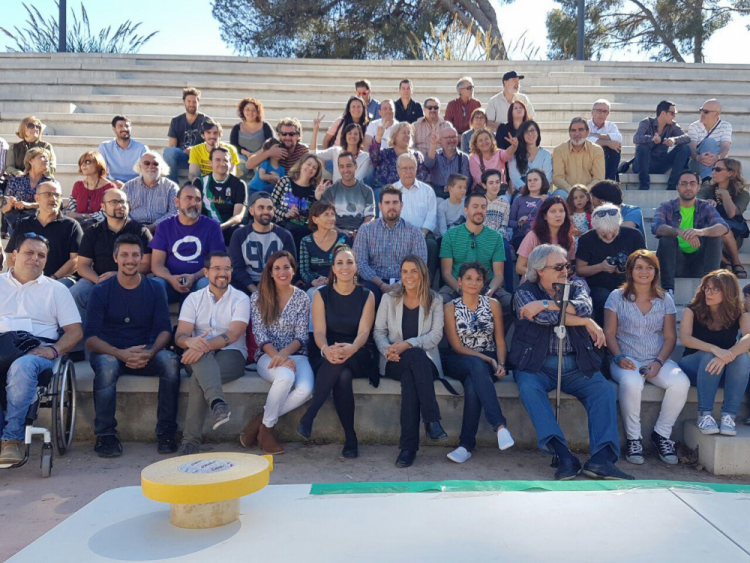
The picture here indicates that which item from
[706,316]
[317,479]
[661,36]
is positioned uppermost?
[661,36]

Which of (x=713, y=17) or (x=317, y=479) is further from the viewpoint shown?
(x=713, y=17)

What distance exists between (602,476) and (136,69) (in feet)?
34.2

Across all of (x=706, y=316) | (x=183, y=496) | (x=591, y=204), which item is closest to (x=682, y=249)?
(x=591, y=204)

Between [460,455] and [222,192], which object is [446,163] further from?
[460,455]

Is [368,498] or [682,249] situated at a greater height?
[682,249]

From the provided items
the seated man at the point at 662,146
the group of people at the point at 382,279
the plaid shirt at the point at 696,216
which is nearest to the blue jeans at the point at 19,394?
the group of people at the point at 382,279

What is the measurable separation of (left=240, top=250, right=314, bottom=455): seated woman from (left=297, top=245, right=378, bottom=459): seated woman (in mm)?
97

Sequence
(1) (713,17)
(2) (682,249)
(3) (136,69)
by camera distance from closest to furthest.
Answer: (2) (682,249)
(3) (136,69)
(1) (713,17)

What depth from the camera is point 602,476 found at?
446cm

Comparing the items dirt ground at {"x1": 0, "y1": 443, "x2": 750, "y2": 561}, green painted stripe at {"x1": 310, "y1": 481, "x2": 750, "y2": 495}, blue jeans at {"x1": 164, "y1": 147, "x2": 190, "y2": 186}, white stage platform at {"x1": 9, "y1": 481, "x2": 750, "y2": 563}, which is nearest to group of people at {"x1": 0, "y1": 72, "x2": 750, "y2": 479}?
dirt ground at {"x1": 0, "y1": 443, "x2": 750, "y2": 561}

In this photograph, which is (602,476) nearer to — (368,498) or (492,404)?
(492,404)

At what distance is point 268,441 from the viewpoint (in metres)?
4.92

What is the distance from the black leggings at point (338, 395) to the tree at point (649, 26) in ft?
60.0

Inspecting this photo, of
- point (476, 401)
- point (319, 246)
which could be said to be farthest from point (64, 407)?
point (476, 401)
